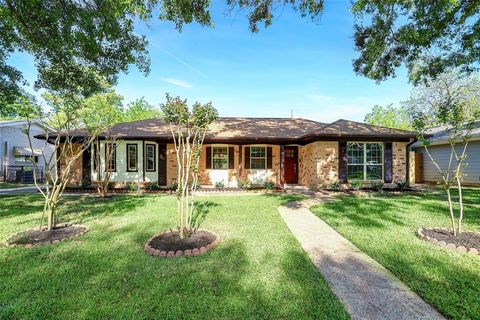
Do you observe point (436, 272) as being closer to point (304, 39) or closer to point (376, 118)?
point (304, 39)

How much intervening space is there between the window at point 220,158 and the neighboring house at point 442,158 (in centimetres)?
1088

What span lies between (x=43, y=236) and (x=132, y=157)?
8192 mm

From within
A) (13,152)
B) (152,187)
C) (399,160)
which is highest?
(13,152)

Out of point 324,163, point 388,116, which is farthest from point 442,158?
point 388,116

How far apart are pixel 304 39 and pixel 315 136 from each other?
450 centimetres

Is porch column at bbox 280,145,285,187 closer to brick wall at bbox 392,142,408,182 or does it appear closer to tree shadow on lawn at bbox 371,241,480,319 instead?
brick wall at bbox 392,142,408,182

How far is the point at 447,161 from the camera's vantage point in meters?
15.6

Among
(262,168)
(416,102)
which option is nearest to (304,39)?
(262,168)

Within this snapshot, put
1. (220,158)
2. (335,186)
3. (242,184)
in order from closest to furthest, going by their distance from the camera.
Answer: (335,186), (242,184), (220,158)

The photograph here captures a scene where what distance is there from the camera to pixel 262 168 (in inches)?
547

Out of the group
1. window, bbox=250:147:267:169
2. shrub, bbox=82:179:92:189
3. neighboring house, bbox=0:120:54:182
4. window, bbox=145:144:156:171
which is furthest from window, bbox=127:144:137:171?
neighboring house, bbox=0:120:54:182

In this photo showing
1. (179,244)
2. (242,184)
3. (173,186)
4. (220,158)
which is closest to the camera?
(179,244)

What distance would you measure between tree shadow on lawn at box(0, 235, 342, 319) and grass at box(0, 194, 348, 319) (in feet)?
0.04

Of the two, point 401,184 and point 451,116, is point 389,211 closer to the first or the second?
point 451,116
